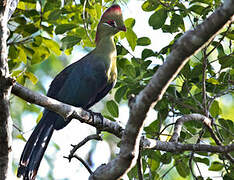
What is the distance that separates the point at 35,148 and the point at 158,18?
1218mm

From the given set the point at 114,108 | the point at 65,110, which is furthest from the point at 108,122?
the point at 65,110

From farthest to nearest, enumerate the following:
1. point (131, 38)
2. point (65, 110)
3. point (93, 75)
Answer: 1. point (93, 75)
2. point (131, 38)
3. point (65, 110)

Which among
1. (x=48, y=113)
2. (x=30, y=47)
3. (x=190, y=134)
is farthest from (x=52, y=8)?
(x=190, y=134)

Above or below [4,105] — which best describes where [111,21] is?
above

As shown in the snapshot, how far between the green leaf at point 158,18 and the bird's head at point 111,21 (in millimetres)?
618

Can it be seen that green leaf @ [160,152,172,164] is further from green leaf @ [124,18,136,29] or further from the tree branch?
the tree branch

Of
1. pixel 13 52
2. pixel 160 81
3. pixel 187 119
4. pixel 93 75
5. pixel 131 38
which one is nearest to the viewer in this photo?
pixel 160 81

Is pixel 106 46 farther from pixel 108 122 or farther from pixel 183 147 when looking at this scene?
pixel 183 147

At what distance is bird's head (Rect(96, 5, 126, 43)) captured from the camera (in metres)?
3.23

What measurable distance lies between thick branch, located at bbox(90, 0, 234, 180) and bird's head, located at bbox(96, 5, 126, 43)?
1.69 meters

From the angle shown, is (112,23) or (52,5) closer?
(52,5)

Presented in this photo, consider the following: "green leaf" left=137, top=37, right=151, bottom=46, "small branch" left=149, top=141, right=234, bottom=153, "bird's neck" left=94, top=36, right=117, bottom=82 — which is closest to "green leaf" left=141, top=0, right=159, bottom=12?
"green leaf" left=137, top=37, right=151, bottom=46

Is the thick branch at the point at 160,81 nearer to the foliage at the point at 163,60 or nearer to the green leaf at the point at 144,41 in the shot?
the foliage at the point at 163,60

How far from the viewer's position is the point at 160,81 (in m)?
1.46
